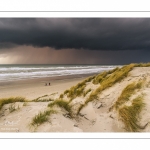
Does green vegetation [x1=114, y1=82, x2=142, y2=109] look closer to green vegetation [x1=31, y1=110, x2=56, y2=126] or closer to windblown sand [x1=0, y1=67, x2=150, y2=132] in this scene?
windblown sand [x1=0, y1=67, x2=150, y2=132]

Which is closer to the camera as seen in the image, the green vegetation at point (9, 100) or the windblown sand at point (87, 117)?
the windblown sand at point (87, 117)

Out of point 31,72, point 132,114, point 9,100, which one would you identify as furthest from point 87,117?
point 31,72

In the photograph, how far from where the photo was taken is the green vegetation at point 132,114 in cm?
207

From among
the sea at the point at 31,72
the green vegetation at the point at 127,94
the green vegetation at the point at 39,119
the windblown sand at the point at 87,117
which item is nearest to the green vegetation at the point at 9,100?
the windblown sand at the point at 87,117

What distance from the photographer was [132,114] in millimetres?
2141

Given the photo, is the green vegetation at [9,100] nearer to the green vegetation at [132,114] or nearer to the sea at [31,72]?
the green vegetation at [132,114]

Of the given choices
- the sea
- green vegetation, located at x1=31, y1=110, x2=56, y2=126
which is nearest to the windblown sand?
green vegetation, located at x1=31, y1=110, x2=56, y2=126

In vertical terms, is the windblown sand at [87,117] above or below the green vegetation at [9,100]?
below

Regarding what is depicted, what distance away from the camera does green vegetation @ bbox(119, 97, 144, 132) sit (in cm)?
207

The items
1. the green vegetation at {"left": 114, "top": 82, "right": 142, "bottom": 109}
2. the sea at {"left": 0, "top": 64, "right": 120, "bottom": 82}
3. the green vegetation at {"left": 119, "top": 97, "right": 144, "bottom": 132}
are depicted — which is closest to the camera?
the green vegetation at {"left": 119, "top": 97, "right": 144, "bottom": 132}
